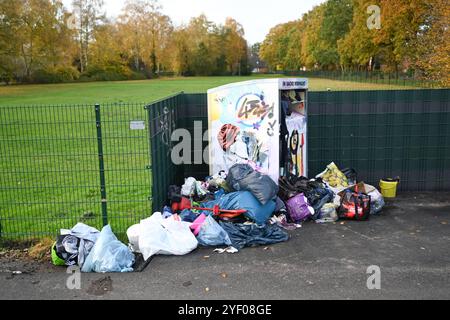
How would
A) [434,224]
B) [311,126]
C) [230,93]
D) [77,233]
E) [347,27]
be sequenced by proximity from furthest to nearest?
1. [347,27]
2. [311,126]
3. [230,93]
4. [434,224]
5. [77,233]

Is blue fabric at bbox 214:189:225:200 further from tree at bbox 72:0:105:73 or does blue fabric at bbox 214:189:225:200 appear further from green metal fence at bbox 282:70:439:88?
tree at bbox 72:0:105:73

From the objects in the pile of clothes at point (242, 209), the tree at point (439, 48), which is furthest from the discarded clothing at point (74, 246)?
the tree at point (439, 48)

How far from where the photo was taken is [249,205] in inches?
273

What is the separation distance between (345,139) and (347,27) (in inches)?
2585

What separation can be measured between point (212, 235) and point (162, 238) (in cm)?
71

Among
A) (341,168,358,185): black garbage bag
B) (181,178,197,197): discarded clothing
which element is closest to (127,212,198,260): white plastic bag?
(181,178,197,197): discarded clothing

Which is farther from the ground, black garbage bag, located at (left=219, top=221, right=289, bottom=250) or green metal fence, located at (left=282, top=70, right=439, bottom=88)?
green metal fence, located at (left=282, top=70, right=439, bottom=88)

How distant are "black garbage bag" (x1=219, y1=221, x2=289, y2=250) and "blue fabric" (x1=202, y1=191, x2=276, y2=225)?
0.23 meters

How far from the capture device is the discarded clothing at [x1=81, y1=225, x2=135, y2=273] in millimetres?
5508

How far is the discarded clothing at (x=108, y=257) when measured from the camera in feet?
18.1

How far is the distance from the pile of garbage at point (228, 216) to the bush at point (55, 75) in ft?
202
